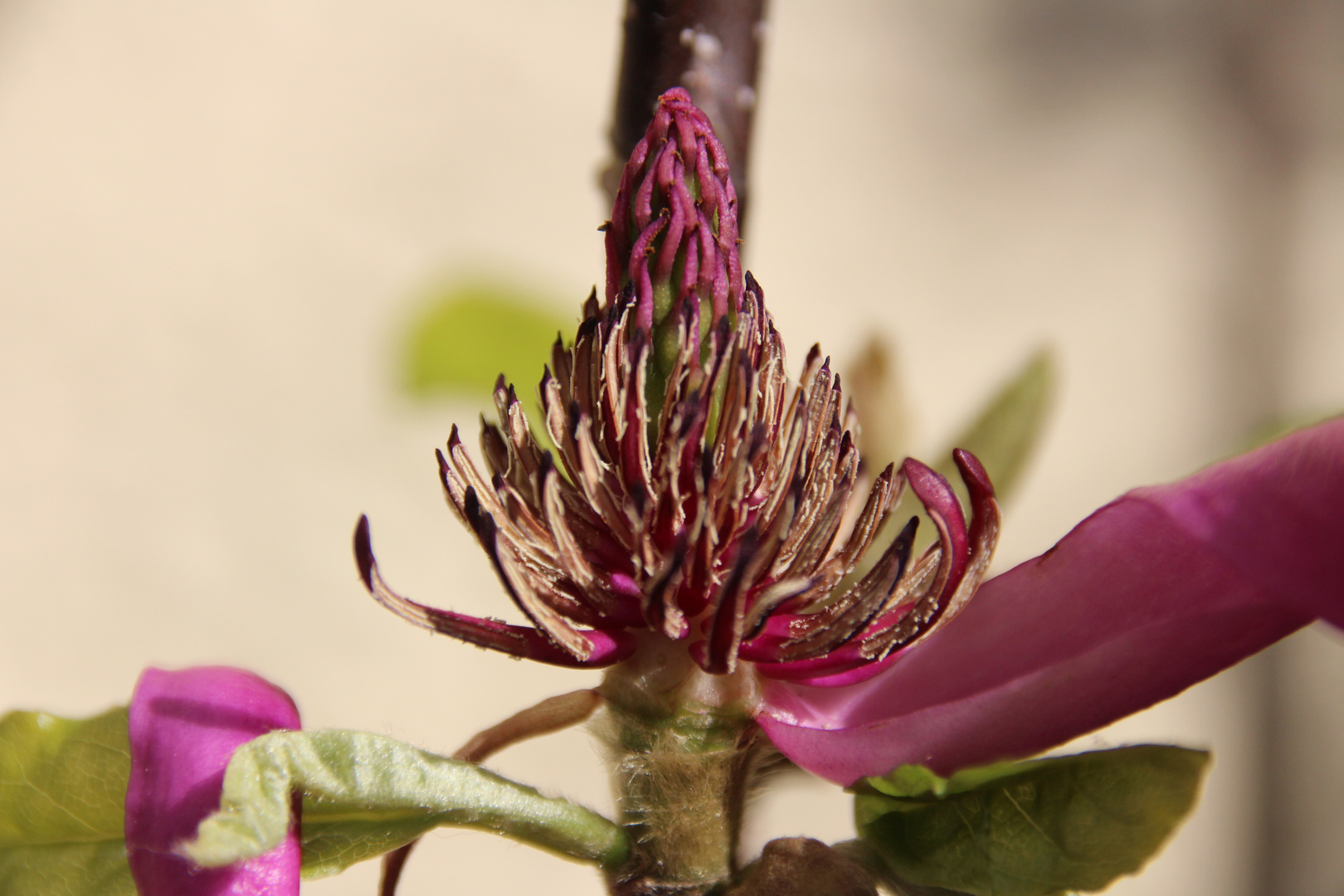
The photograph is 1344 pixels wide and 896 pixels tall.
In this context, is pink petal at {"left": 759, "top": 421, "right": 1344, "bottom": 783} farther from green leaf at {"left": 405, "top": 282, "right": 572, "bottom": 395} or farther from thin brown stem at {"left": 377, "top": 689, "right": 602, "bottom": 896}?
green leaf at {"left": 405, "top": 282, "right": 572, "bottom": 395}

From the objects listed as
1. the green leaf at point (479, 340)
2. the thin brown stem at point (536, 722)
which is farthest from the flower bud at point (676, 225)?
the green leaf at point (479, 340)

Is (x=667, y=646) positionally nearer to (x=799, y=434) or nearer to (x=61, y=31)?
(x=799, y=434)

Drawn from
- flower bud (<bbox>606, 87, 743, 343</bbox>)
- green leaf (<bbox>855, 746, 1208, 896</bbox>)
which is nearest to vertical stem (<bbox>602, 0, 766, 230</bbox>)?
flower bud (<bbox>606, 87, 743, 343</bbox>)

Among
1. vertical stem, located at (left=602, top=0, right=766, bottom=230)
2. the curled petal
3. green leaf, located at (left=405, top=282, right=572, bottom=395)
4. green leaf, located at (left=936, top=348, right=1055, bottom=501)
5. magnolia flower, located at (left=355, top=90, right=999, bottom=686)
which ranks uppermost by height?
vertical stem, located at (left=602, top=0, right=766, bottom=230)

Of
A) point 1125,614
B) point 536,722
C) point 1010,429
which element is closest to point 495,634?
point 536,722

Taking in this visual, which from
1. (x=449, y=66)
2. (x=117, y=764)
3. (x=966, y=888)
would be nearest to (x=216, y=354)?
(x=449, y=66)

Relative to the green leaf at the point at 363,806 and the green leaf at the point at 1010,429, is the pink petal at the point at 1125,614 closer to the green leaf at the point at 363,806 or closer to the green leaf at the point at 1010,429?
the green leaf at the point at 363,806
